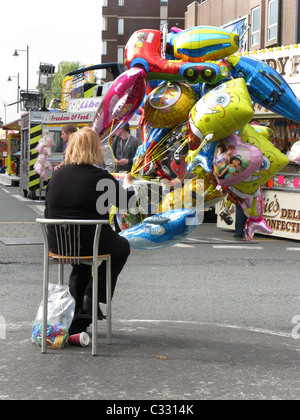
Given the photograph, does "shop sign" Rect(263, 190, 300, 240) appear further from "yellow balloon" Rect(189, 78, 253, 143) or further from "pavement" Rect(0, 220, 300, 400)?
"yellow balloon" Rect(189, 78, 253, 143)

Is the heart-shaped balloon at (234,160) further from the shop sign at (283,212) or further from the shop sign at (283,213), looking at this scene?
the shop sign at (283,213)

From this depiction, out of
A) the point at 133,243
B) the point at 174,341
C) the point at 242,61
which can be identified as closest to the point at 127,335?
the point at 174,341

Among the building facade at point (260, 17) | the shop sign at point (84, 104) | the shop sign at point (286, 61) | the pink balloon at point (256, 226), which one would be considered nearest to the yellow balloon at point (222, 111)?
the pink balloon at point (256, 226)

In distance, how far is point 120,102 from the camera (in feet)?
16.9

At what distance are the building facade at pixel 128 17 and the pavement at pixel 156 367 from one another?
69.3 meters

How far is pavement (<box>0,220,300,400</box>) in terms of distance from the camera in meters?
4.07

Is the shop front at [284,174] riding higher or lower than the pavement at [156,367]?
higher

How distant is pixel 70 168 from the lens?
16.3 ft

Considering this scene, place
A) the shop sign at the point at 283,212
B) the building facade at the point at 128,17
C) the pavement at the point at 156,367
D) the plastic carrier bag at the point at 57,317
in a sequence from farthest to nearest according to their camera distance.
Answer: the building facade at the point at 128,17
the shop sign at the point at 283,212
the plastic carrier bag at the point at 57,317
the pavement at the point at 156,367

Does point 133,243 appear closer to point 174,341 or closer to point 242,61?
point 174,341

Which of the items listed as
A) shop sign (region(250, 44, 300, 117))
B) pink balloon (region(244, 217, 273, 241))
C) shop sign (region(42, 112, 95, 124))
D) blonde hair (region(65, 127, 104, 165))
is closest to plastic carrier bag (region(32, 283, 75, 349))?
blonde hair (region(65, 127, 104, 165))

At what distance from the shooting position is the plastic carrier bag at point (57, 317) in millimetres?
4980

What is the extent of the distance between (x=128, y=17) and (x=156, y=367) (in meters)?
74.1
